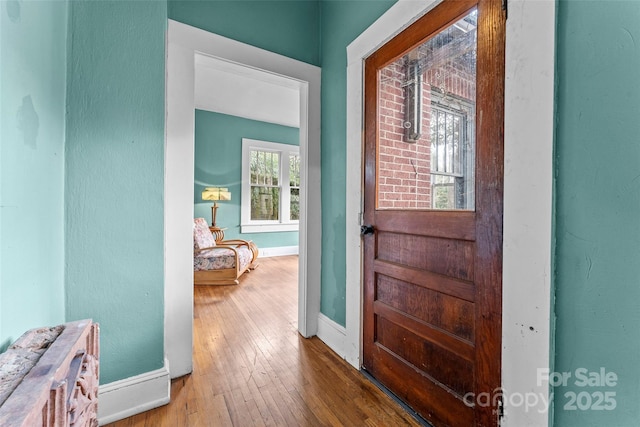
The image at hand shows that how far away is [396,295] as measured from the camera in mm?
1496

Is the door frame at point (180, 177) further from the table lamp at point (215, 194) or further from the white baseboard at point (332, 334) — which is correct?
the table lamp at point (215, 194)

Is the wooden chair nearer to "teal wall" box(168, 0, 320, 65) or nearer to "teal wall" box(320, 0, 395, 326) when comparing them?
"teal wall" box(320, 0, 395, 326)

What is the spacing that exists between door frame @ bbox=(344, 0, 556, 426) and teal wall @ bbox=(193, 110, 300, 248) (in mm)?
4805

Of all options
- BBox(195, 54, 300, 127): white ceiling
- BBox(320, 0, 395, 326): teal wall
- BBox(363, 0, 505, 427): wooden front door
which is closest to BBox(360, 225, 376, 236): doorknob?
BBox(363, 0, 505, 427): wooden front door

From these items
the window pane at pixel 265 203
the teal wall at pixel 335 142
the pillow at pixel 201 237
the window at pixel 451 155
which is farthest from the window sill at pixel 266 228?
the window at pixel 451 155

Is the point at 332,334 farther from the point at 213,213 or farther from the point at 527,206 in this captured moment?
the point at 213,213

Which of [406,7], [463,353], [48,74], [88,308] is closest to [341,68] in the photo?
[406,7]

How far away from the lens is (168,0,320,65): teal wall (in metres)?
1.73

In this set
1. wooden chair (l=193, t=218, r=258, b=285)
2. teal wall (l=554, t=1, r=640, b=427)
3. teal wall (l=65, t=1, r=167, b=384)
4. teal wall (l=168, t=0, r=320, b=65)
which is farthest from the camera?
wooden chair (l=193, t=218, r=258, b=285)

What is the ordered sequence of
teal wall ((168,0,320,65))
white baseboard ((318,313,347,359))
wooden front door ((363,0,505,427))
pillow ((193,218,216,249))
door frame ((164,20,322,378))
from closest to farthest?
wooden front door ((363,0,505,427)) < door frame ((164,20,322,378)) < teal wall ((168,0,320,65)) < white baseboard ((318,313,347,359)) < pillow ((193,218,216,249))

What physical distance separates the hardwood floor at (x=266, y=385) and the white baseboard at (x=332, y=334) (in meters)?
0.04

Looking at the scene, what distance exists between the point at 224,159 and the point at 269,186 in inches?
40.4

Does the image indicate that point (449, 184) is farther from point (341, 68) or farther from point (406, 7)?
point (341, 68)

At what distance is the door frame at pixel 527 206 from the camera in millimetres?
873
